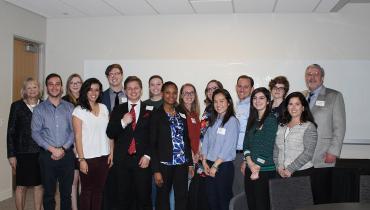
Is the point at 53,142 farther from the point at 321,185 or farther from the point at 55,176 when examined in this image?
the point at 321,185

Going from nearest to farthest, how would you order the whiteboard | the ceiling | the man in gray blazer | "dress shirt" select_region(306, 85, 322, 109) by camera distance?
the man in gray blazer → "dress shirt" select_region(306, 85, 322, 109) → the ceiling → the whiteboard

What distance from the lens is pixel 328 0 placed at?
182 inches

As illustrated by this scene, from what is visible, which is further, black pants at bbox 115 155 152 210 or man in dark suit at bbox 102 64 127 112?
man in dark suit at bbox 102 64 127 112

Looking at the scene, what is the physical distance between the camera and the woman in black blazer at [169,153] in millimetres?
3318

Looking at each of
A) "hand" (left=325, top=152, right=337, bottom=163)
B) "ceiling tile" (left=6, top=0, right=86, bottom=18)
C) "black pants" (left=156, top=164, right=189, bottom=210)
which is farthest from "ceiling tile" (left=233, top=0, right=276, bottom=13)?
"black pants" (left=156, top=164, right=189, bottom=210)

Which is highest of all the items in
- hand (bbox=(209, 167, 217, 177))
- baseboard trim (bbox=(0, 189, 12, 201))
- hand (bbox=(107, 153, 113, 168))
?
hand (bbox=(107, 153, 113, 168))

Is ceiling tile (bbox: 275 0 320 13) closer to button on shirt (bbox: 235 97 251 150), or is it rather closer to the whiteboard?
the whiteboard

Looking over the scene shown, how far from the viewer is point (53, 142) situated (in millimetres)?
3414

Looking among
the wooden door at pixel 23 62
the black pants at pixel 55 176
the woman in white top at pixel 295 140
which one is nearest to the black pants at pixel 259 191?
the woman in white top at pixel 295 140

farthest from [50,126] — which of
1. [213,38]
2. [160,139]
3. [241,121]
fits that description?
[213,38]

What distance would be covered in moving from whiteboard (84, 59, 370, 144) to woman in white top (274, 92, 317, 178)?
2451 millimetres

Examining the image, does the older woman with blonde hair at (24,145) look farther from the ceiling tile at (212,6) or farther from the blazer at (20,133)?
the ceiling tile at (212,6)

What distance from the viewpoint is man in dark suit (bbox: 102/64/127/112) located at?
3898mm

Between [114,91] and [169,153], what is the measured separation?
3.62ft
